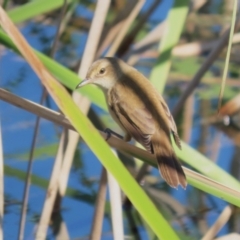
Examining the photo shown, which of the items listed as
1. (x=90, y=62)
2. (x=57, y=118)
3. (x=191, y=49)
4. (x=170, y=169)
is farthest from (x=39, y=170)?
(x=57, y=118)

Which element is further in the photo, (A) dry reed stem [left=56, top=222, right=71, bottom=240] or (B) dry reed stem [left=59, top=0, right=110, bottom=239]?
(A) dry reed stem [left=56, top=222, right=71, bottom=240]

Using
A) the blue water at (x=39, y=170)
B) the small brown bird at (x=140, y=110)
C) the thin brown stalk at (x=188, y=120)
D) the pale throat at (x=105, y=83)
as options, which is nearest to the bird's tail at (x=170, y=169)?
the small brown bird at (x=140, y=110)

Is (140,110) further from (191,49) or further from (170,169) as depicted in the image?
(191,49)

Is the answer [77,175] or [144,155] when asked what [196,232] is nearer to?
[77,175]

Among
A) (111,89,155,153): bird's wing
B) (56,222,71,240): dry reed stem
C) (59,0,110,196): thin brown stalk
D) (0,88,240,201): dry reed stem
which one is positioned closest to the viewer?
(0,88,240,201): dry reed stem

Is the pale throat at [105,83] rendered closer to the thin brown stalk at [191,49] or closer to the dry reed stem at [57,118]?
the dry reed stem at [57,118]

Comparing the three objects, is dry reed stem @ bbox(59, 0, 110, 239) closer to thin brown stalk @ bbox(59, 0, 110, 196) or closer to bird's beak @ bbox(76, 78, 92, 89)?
thin brown stalk @ bbox(59, 0, 110, 196)

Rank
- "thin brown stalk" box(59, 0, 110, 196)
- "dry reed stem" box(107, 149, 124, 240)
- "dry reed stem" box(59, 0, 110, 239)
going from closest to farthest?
"dry reed stem" box(107, 149, 124, 240), "dry reed stem" box(59, 0, 110, 239), "thin brown stalk" box(59, 0, 110, 196)

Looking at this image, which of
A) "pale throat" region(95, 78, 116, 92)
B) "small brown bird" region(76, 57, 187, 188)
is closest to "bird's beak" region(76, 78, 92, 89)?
"small brown bird" region(76, 57, 187, 188)
